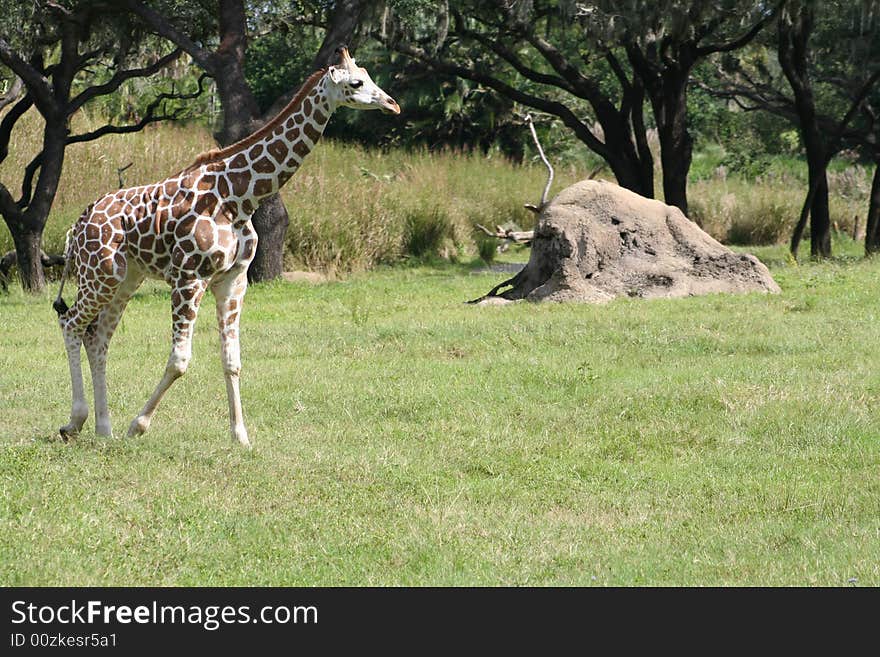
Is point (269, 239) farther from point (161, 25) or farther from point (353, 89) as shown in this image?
point (353, 89)

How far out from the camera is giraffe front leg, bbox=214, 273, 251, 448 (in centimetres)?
778

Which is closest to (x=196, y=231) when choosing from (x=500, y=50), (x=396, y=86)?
(x=500, y=50)

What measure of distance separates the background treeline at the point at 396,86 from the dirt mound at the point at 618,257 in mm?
4232

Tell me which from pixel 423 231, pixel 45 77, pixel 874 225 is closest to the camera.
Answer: pixel 45 77

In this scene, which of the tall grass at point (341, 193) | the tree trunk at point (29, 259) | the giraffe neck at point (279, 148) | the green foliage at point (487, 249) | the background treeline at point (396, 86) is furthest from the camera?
the green foliage at point (487, 249)

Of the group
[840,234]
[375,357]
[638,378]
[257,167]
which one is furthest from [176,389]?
[840,234]

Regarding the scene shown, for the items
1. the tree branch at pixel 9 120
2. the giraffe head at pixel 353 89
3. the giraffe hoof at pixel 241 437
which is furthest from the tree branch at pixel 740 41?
the giraffe hoof at pixel 241 437

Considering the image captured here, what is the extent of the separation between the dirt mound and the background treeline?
167 inches

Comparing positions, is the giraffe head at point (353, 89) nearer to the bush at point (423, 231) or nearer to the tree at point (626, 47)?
the tree at point (626, 47)

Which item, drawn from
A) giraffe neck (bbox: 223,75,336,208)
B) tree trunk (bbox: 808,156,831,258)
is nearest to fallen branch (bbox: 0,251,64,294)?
giraffe neck (bbox: 223,75,336,208)

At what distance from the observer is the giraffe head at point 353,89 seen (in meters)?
7.52

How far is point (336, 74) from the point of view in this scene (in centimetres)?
754

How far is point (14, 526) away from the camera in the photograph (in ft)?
20.0

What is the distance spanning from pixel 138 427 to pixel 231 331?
0.84m
